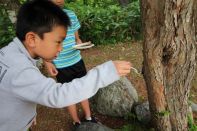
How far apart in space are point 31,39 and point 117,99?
2.25m

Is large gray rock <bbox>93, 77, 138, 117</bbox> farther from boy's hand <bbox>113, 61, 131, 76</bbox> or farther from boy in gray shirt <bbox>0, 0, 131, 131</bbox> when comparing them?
boy's hand <bbox>113, 61, 131, 76</bbox>

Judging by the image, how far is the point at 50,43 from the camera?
2.19 metres

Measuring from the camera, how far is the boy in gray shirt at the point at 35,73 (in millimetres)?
1983

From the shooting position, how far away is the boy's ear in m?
2.20

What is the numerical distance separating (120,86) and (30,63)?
2349mm

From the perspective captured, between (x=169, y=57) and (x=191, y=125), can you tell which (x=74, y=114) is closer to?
(x=191, y=125)

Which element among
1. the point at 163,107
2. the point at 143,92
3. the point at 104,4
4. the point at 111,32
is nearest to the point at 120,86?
the point at 143,92

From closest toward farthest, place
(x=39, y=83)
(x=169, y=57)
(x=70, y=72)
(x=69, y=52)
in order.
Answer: (x=39, y=83), (x=169, y=57), (x=69, y=52), (x=70, y=72)

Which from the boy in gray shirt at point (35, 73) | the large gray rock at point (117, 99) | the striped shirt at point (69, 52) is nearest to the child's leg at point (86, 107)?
the large gray rock at point (117, 99)

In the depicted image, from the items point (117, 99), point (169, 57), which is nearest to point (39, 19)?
point (169, 57)

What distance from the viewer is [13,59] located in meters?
2.12

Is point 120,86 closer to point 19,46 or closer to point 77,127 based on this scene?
point 77,127

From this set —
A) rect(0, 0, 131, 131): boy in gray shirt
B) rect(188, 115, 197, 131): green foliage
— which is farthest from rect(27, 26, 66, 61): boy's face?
rect(188, 115, 197, 131): green foliage

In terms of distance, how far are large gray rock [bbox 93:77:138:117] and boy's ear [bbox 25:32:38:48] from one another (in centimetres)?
224
